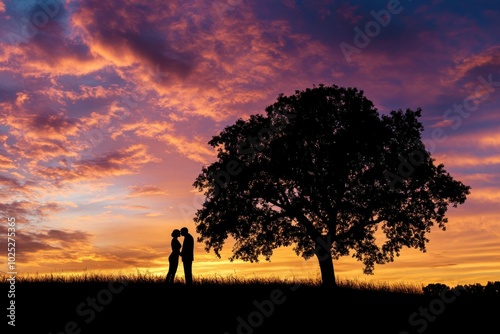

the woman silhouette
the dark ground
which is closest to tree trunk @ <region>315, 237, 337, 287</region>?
the dark ground

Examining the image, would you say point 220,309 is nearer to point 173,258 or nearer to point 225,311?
point 225,311

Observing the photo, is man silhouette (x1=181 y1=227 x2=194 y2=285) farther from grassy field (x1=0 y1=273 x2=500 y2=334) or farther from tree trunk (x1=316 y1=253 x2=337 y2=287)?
tree trunk (x1=316 y1=253 x2=337 y2=287)

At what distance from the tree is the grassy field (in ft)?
30.9

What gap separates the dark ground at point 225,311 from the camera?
14.2 m

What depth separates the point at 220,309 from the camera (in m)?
16.0

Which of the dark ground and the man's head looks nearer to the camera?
the dark ground

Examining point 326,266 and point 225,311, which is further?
point 326,266
